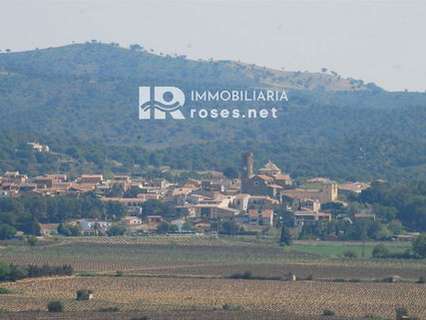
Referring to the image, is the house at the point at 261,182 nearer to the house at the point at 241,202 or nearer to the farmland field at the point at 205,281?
the house at the point at 241,202

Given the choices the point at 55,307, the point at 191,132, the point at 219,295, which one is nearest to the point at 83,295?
the point at 219,295

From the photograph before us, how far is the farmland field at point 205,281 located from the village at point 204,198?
8.16 m

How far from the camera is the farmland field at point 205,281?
2163 inches

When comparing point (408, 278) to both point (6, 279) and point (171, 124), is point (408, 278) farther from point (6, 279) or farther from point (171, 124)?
point (171, 124)

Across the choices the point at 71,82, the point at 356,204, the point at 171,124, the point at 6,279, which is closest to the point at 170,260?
the point at 6,279

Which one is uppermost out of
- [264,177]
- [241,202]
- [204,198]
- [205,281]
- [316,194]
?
[264,177]

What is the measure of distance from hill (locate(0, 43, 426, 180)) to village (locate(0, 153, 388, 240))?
13144mm

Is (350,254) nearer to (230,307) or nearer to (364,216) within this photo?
(364,216)

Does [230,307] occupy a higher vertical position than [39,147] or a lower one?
lower

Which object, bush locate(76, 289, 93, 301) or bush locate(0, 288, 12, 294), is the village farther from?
bush locate(76, 289, 93, 301)

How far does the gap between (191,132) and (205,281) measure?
9802 cm

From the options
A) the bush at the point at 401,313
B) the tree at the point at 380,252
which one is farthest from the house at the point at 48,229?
the bush at the point at 401,313

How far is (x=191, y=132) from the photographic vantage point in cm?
16175

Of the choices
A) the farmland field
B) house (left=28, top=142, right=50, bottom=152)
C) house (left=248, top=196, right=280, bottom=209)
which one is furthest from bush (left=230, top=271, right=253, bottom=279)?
house (left=28, top=142, right=50, bottom=152)
